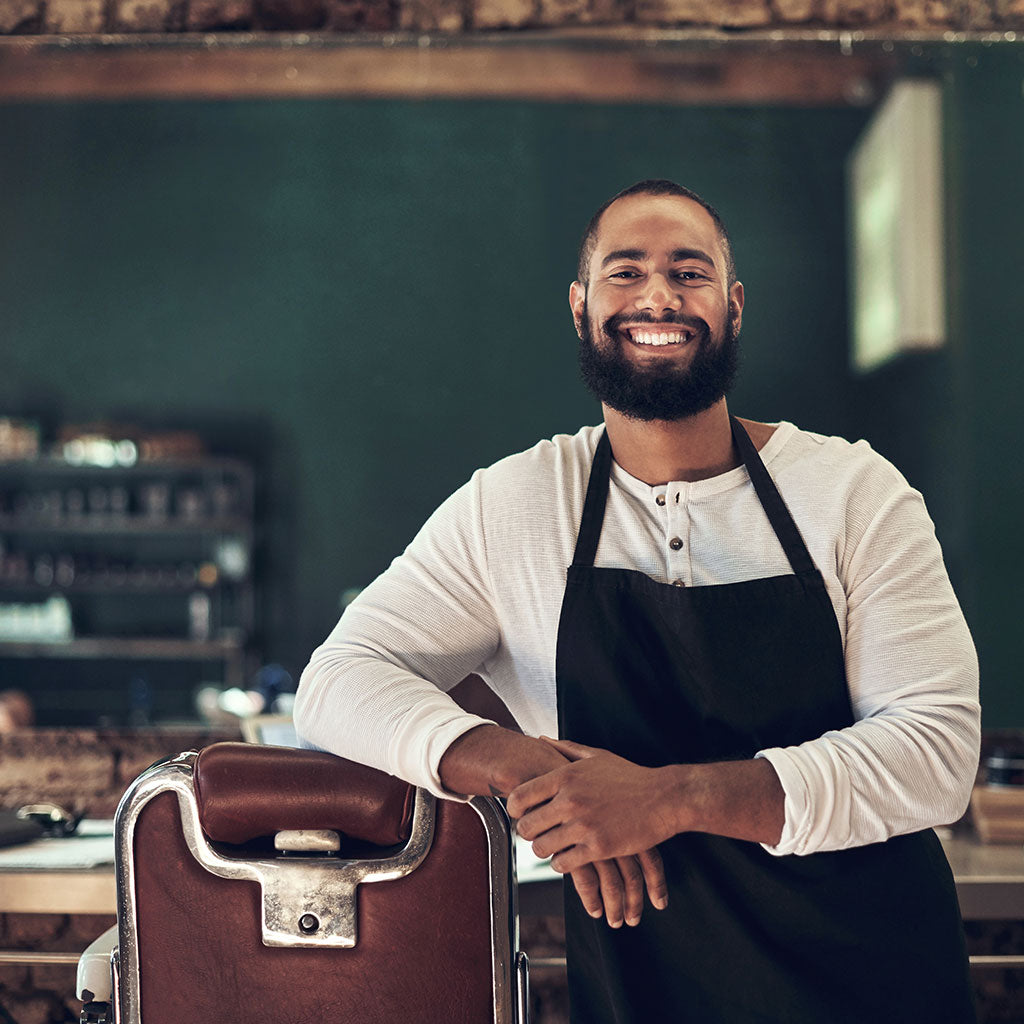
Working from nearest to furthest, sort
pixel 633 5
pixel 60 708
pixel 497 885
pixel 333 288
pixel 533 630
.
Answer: pixel 497 885
pixel 533 630
pixel 633 5
pixel 333 288
pixel 60 708

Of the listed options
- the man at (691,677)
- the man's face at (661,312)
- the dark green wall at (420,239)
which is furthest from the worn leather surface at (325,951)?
the dark green wall at (420,239)

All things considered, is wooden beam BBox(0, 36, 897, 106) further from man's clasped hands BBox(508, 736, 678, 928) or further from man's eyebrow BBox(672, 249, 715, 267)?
man's clasped hands BBox(508, 736, 678, 928)

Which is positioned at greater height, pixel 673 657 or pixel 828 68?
pixel 828 68

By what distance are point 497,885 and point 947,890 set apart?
60 centimetres

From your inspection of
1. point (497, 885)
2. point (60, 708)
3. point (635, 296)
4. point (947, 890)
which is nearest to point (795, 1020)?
point (947, 890)

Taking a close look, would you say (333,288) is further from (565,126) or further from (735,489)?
(735,489)

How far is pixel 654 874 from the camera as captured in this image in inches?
51.6

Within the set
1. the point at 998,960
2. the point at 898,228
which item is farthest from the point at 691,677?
→ the point at 898,228

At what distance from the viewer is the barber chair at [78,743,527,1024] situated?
1.23 meters

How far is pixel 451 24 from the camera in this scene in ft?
8.73

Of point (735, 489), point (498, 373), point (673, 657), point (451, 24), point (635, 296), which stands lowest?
point (673, 657)

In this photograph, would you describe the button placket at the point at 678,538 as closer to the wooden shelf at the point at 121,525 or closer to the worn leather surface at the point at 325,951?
the worn leather surface at the point at 325,951

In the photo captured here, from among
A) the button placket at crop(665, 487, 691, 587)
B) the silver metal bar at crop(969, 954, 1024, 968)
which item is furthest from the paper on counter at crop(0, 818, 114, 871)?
the silver metal bar at crop(969, 954, 1024, 968)

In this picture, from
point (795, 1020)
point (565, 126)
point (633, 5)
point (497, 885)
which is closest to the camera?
point (497, 885)
